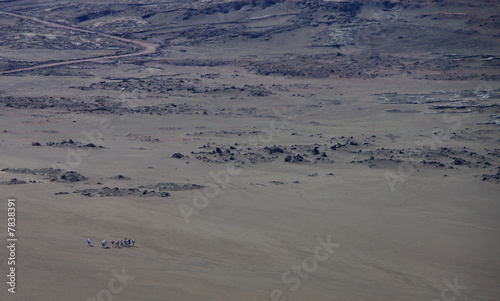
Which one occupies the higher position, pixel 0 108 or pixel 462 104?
pixel 0 108

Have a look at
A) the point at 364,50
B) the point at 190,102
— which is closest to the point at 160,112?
the point at 190,102

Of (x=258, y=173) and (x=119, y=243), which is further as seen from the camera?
(x=258, y=173)

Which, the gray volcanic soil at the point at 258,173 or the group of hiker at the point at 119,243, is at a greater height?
the group of hiker at the point at 119,243

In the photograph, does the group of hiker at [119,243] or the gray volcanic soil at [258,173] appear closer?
the gray volcanic soil at [258,173]

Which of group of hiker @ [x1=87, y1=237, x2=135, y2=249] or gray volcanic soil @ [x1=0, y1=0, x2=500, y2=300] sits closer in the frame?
gray volcanic soil @ [x1=0, y1=0, x2=500, y2=300]

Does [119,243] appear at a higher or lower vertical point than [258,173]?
higher

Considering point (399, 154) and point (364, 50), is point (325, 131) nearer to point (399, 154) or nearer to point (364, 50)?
point (399, 154)

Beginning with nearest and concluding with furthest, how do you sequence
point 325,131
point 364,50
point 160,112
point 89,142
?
point 89,142
point 325,131
point 160,112
point 364,50

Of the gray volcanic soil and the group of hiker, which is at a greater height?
the group of hiker
